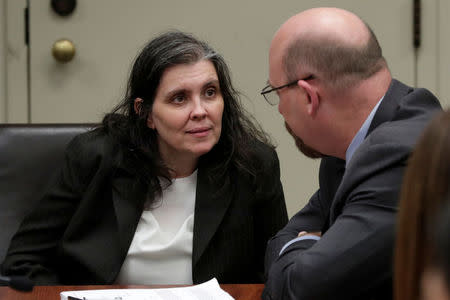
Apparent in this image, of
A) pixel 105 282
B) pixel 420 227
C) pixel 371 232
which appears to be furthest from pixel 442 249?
pixel 105 282

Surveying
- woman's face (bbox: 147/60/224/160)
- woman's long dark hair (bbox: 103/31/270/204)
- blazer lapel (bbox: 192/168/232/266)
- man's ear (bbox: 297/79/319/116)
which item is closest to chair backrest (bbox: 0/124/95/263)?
woman's long dark hair (bbox: 103/31/270/204)

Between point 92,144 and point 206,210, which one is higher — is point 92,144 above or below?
above

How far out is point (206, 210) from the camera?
1.96m

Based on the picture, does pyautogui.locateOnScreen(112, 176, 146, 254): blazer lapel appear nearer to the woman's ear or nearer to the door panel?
the woman's ear

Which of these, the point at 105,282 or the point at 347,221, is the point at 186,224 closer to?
the point at 105,282

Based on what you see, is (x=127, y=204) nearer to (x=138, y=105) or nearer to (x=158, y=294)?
(x=138, y=105)

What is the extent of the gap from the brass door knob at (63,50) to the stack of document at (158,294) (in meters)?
1.59

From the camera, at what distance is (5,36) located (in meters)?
2.90

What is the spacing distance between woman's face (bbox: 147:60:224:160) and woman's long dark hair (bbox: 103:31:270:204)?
0.09 feet

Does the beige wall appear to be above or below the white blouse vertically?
above

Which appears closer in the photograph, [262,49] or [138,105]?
[138,105]

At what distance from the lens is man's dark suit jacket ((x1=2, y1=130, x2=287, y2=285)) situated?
6.24 ft

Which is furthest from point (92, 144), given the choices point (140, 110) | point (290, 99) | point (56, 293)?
point (290, 99)

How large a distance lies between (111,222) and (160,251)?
0.17 meters
